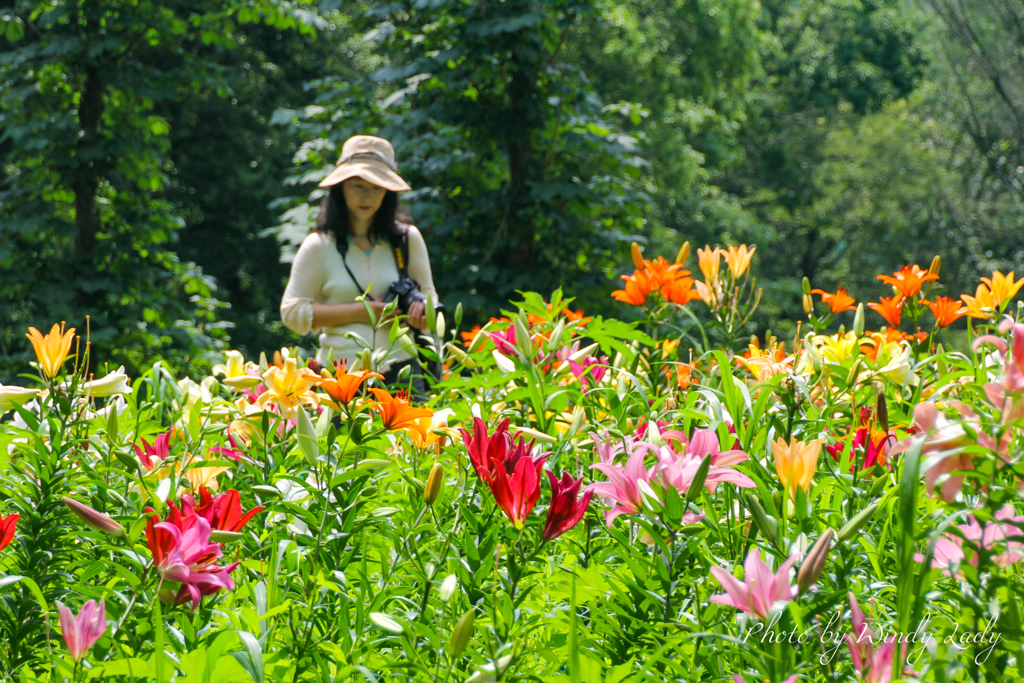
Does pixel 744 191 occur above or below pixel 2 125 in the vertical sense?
below

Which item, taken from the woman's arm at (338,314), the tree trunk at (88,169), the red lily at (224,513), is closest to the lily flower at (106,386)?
the red lily at (224,513)

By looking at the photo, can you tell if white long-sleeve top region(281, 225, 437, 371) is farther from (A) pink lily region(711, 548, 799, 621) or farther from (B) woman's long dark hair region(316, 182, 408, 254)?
(A) pink lily region(711, 548, 799, 621)

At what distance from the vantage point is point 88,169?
5246mm

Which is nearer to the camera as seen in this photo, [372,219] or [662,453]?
[662,453]

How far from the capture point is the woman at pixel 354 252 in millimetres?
2357

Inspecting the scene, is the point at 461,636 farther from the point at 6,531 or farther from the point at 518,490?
the point at 6,531

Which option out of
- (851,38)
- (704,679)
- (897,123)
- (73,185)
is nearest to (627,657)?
(704,679)

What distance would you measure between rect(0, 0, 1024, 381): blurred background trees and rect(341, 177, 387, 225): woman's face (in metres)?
1.15

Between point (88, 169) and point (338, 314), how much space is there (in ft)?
12.9

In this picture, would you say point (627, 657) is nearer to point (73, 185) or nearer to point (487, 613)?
point (487, 613)

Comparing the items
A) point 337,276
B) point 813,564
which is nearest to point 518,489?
point 813,564

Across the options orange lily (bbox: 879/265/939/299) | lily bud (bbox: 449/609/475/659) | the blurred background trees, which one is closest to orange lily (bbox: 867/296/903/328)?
orange lily (bbox: 879/265/939/299)

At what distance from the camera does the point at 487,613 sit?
700 millimetres

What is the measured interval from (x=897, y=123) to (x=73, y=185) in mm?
13917
